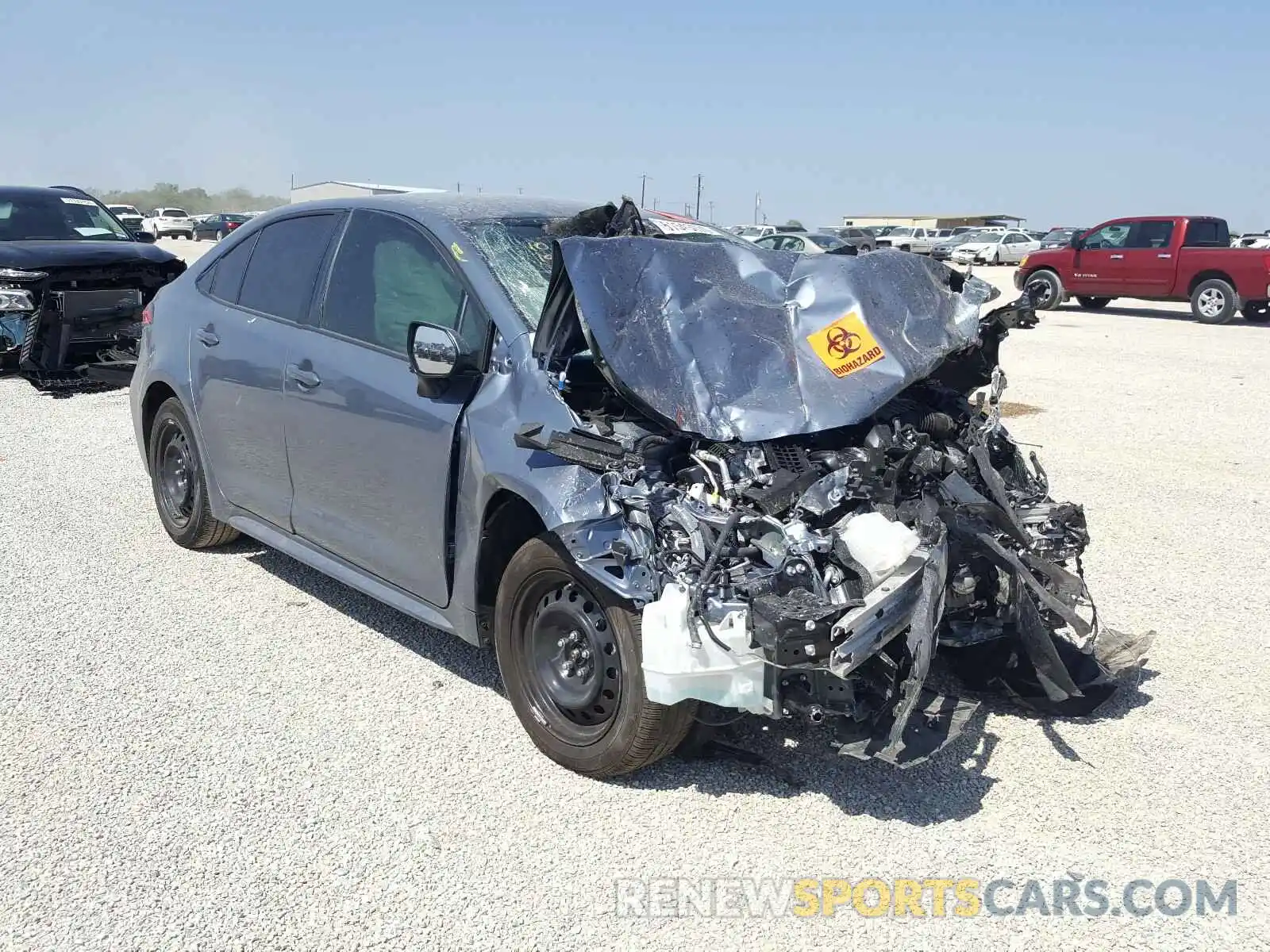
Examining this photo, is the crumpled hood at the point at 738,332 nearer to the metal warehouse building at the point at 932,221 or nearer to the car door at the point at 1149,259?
the car door at the point at 1149,259

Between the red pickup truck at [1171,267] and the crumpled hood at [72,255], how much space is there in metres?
14.6

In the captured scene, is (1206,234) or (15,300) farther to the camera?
(1206,234)

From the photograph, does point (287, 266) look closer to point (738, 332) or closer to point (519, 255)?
point (519, 255)

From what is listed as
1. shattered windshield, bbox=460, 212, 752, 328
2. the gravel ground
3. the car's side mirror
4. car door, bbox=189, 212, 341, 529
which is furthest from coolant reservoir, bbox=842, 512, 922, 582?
car door, bbox=189, 212, 341, 529

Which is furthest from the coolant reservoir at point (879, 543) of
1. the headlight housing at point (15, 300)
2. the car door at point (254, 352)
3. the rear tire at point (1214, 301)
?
the rear tire at point (1214, 301)

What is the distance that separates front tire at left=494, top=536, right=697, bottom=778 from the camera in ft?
11.1

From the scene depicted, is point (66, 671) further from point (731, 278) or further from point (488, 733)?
point (731, 278)

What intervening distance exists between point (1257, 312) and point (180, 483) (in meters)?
21.2

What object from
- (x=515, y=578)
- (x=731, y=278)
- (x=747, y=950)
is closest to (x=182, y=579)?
(x=515, y=578)

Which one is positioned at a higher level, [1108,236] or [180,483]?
[1108,236]

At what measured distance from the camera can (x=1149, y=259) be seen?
817 inches

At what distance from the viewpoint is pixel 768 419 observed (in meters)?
3.56

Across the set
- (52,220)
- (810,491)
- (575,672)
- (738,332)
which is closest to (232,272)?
(738,332)

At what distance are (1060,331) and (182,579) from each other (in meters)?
16.1
